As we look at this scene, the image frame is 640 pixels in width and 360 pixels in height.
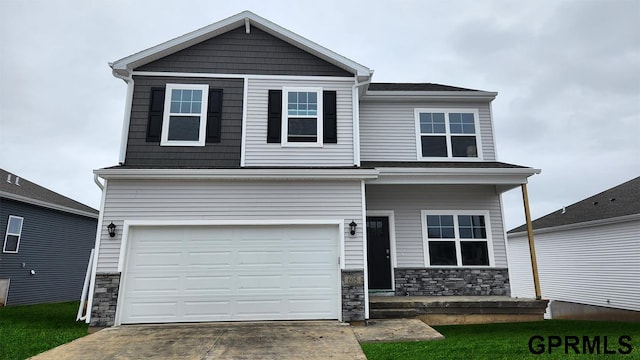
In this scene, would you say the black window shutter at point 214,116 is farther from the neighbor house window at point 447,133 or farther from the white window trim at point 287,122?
the neighbor house window at point 447,133

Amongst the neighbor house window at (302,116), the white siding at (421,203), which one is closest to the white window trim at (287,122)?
the neighbor house window at (302,116)

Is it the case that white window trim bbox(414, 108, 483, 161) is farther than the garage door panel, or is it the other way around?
white window trim bbox(414, 108, 483, 161)

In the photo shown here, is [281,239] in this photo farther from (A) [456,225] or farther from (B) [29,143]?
(B) [29,143]

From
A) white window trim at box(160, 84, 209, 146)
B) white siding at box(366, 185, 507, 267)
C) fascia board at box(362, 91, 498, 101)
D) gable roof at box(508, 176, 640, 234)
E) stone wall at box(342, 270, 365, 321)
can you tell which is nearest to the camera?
stone wall at box(342, 270, 365, 321)

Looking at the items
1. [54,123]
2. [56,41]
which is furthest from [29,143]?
[56,41]

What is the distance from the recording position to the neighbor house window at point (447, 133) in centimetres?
957

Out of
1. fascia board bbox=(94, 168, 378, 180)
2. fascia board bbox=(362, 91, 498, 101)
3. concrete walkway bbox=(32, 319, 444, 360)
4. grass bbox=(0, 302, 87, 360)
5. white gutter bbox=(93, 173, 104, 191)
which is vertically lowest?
grass bbox=(0, 302, 87, 360)

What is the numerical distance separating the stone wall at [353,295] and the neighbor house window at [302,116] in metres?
3.05

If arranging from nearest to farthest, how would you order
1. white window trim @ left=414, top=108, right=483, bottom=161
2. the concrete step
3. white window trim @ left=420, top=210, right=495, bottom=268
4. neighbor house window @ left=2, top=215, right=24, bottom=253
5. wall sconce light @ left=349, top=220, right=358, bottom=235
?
wall sconce light @ left=349, top=220, right=358, bottom=235 → the concrete step → white window trim @ left=420, top=210, right=495, bottom=268 → white window trim @ left=414, top=108, right=483, bottom=161 → neighbor house window @ left=2, top=215, right=24, bottom=253

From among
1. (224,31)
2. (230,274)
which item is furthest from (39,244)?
(224,31)

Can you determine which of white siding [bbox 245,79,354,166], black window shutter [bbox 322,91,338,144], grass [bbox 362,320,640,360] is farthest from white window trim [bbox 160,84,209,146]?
grass [bbox 362,320,640,360]

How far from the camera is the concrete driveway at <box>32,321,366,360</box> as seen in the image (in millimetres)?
4578

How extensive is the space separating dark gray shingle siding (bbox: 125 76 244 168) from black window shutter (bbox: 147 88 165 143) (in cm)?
9

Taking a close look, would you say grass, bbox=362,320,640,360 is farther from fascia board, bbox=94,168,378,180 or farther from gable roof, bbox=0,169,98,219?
gable roof, bbox=0,169,98,219
